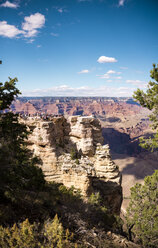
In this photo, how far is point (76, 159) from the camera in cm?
2036

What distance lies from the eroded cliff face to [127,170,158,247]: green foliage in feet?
20.5

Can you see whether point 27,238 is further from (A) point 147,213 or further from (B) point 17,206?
(A) point 147,213

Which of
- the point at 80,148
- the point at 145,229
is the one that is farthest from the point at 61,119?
the point at 145,229

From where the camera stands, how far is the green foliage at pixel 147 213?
1123cm

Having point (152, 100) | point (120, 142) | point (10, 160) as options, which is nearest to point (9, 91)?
point (10, 160)

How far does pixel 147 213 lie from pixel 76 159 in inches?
403

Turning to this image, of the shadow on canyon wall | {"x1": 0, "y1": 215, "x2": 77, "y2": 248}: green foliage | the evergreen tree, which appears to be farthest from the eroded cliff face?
the shadow on canyon wall

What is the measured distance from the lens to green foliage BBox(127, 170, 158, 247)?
36.9ft

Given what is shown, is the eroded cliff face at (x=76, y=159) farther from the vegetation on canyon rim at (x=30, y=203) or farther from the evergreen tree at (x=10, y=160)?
the evergreen tree at (x=10, y=160)

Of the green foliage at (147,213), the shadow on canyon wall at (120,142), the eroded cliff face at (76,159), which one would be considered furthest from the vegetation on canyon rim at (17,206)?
the shadow on canyon wall at (120,142)

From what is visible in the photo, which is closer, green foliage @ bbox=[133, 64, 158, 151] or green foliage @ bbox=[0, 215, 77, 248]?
green foliage @ bbox=[0, 215, 77, 248]

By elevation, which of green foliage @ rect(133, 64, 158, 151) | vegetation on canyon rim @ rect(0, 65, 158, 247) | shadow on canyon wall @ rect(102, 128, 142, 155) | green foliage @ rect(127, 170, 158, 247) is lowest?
shadow on canyon wall @ rect(102, 128, 142, 155)

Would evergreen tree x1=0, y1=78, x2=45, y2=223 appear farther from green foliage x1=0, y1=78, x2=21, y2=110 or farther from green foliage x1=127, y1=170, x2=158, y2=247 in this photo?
green foliage x1=127, y1=170, x2=158, y2=247

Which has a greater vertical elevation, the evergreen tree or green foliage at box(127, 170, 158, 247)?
the evergreen tree
